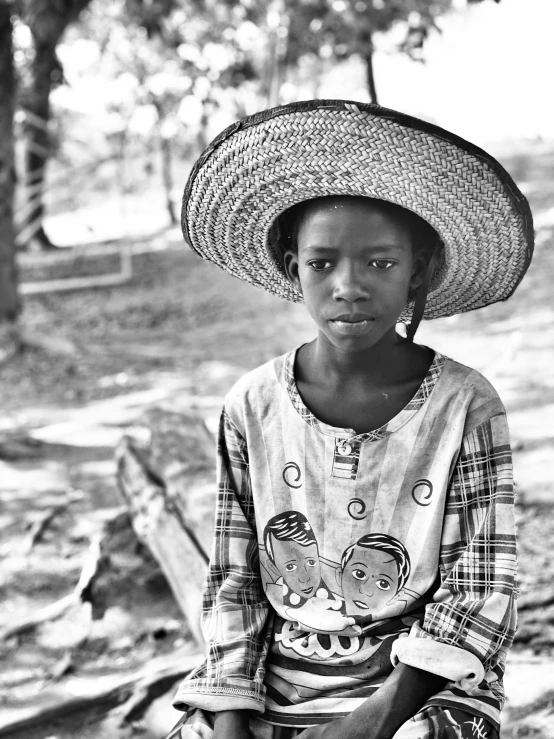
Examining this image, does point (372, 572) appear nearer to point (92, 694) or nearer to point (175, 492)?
point (92, 694)

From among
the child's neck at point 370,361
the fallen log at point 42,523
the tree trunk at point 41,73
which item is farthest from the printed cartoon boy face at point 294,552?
the tree trunk at point 41,73

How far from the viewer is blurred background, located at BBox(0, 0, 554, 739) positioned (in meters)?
2.94

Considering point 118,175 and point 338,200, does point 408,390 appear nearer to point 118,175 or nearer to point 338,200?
point 338,200

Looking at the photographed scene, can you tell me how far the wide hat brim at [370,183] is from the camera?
4.85 feet

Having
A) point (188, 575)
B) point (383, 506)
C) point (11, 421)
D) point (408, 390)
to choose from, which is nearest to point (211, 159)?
point (408, 390)

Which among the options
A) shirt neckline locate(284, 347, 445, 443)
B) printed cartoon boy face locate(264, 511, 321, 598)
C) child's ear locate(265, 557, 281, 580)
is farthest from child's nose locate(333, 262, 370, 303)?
child's ear locate(265, 557, 281, 580)

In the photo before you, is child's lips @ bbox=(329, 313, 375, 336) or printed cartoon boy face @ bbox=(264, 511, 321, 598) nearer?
child's lips @ bbox=(329, 313, 375, 336)

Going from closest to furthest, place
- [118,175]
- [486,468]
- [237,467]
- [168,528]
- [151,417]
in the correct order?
[486,468]
[237,467]
[168,528]
[151,417]
[118,175]

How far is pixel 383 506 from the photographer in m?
1.65

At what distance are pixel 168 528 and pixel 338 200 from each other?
183cm

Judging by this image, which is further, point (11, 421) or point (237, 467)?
point (11, 421)

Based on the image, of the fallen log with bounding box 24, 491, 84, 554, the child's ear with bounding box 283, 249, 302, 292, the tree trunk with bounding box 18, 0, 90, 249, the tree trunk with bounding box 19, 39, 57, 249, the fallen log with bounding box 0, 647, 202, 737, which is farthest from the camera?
the tree trunk with bounding box 19, 39, 57, 249

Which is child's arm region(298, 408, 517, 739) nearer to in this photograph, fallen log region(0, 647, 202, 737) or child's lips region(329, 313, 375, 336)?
child's lips region(329, 313, 375, 336)

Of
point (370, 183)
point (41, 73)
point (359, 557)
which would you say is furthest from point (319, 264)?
point (41, 73)
